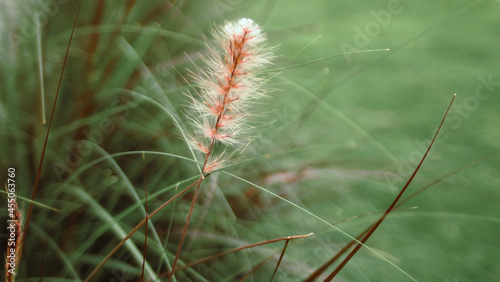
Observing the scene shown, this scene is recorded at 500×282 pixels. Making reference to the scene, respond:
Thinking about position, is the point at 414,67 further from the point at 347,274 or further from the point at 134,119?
the point at 134,119

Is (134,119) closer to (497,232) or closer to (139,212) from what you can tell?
(139,212)

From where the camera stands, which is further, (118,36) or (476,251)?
(476,251)

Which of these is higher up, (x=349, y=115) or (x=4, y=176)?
(x=349, y=115)

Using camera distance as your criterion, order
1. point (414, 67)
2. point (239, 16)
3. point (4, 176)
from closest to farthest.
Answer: point (4, 176)
point (239, 16)
point (414, 67)

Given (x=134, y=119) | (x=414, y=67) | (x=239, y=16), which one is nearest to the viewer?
(x=134, y=119)

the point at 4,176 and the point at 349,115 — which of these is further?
the point at 349,115

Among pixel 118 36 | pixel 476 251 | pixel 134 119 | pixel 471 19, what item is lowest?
pixel 476 251

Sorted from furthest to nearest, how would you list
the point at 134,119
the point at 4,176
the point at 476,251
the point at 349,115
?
the point at 349,115 → the point at 476,251 → the point at 134,119 → the point at 4,176

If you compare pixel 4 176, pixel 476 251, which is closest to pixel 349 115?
pixel 476 251

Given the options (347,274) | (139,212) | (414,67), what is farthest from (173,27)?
(414,67)
